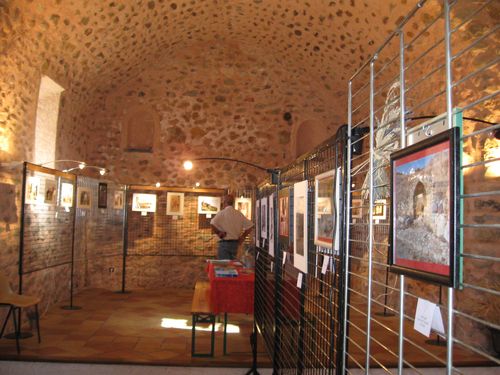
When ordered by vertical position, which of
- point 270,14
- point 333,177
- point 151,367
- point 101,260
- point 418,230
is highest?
point 270,14

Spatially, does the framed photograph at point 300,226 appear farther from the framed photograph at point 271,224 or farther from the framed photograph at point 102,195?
the framed photograph at point 102,195

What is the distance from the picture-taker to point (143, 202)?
8859 millimetres

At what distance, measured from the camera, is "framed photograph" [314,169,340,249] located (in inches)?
78.7

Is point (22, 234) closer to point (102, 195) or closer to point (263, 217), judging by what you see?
point (102, 195)

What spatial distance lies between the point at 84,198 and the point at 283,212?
471 centimetres

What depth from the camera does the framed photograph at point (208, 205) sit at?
908 centimetres

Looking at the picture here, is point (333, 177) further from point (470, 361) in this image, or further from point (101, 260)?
point (101, 260)

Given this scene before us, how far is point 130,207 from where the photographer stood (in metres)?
8.98

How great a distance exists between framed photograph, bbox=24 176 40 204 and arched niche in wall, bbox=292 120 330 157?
4.96 meters

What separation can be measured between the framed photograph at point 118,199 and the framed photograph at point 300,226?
589cm

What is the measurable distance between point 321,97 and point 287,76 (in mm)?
760

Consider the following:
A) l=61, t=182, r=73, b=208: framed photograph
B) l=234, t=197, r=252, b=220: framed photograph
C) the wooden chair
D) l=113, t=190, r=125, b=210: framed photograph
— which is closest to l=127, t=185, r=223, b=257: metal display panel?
l=234, t=197, r=252, b=220: framed photograph

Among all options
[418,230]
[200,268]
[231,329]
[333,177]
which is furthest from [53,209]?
[418,230]

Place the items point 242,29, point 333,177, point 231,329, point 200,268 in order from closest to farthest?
1. point 333,177
2. point 231,329
3. point 242,29
4. point 200,268
